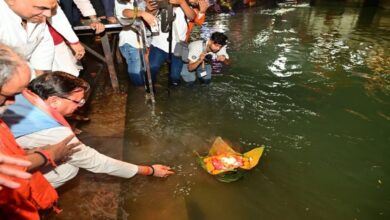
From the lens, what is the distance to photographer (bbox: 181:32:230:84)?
17.2 feet

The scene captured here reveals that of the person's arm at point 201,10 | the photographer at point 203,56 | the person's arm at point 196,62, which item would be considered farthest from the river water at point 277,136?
the person's arm at point 201,10

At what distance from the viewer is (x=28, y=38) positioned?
8.76 feet

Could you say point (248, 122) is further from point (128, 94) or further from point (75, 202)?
point (75, 202)

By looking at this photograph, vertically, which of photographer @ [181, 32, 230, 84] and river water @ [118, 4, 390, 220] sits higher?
photographer @ [181, 32, 230, 84]

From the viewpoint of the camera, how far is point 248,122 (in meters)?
4.60

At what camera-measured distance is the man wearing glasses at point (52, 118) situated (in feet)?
6.31

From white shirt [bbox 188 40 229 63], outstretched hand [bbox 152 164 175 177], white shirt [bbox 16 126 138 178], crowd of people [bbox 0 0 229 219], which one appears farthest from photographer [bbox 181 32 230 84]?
white shirt [bbox 16 126 138 178]

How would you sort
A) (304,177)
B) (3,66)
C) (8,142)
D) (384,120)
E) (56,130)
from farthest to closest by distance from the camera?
(384,120), (304,177), (56,130), (8,142), (3,66)

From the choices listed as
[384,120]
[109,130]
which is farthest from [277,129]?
[109,130]

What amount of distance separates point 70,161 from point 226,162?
180cm

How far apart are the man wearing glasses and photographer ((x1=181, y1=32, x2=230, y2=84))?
342 cm

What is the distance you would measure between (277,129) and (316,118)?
850 millimetres

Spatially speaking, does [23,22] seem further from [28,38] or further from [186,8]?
[186,8]

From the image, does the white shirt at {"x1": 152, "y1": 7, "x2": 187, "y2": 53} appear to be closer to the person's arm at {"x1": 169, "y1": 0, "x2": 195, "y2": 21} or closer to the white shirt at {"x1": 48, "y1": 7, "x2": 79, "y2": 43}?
the person's arm at {"x1": 169, "y1": 0, "x2": 195, "y2": 21}
